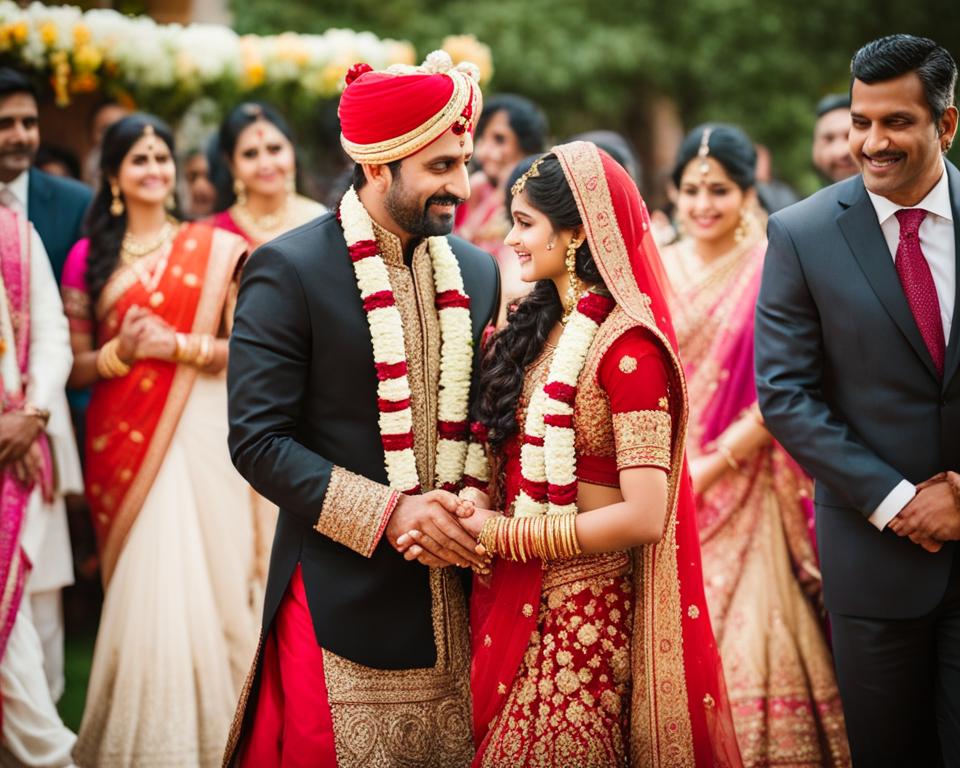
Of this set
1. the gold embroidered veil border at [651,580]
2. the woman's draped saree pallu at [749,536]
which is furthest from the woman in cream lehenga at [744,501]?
the gold embroidered veil border at [651,580]

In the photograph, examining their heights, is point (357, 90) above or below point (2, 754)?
above

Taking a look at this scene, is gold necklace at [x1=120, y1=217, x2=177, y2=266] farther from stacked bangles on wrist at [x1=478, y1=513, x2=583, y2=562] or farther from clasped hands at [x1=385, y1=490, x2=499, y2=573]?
stacked bangles on wrist at [x1=478, y1=513, x2=583, y2=562]

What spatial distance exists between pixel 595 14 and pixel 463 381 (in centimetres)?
1222

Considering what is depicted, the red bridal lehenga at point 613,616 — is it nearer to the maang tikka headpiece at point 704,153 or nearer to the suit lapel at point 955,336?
the suit lapel at point 955,336

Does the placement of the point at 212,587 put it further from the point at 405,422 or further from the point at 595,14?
the point at 595,14

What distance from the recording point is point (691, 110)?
15680mm

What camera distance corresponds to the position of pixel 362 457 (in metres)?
3.30

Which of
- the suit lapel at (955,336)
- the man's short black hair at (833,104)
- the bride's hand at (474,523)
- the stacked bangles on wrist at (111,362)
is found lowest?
the bride's hand at (474,523)

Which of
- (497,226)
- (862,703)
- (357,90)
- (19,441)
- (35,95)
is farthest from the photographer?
(497,226)

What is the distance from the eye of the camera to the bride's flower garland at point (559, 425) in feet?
10.4

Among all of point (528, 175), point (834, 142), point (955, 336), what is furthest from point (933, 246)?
point (834, 142)

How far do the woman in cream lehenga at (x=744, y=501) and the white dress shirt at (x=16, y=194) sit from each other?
9.40 ft

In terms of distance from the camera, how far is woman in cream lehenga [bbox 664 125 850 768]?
465 cm

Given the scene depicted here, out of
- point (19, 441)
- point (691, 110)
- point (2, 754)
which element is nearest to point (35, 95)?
point (19, 441)
